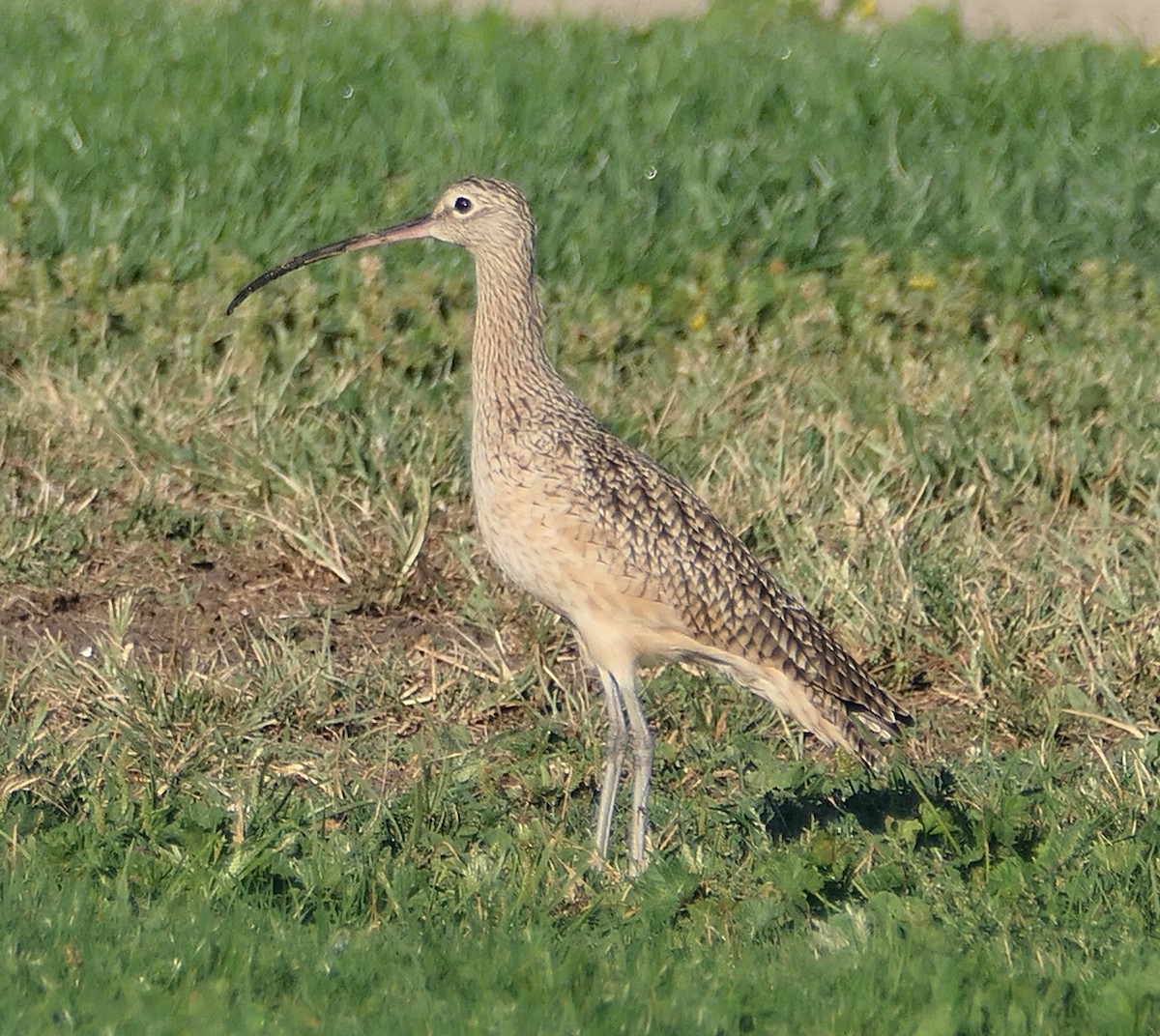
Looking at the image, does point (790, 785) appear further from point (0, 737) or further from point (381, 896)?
point (0, 737)

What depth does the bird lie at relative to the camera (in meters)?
5.65

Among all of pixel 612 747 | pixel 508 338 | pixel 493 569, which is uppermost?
pixel 508 338

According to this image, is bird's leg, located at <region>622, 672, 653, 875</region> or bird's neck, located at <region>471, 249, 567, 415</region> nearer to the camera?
bird's leg, located at <region>622, 672, 653, 875</region>

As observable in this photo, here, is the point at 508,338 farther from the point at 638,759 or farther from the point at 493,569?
the point at 493,569

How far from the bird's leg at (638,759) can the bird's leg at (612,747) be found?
22 mm

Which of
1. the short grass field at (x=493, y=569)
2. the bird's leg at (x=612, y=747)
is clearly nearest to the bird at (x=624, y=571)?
the bird's leg at (x=612, y=747)

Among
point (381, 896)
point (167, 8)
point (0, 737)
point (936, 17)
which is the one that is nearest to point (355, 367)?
point (0, 737)

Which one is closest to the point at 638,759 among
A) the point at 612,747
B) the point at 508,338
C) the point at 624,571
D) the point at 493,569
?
the point at 612,747

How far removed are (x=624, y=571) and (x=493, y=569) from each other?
154cm

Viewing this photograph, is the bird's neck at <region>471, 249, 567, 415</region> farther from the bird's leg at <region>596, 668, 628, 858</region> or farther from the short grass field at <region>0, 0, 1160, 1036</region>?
the short grass field at <region>0, 0, 1160, 1036</region>

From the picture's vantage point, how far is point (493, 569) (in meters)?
7.18

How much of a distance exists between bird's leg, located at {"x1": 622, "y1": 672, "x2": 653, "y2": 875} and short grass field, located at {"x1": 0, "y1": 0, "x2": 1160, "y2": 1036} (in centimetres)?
14

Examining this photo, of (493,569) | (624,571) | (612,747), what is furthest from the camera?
(493,569)

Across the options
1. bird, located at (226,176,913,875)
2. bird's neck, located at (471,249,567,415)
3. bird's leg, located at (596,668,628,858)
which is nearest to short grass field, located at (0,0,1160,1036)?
bird's leg, located at (596,668,628,858)
